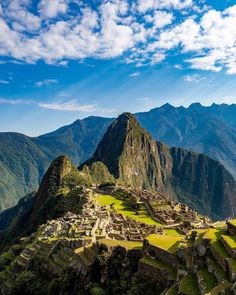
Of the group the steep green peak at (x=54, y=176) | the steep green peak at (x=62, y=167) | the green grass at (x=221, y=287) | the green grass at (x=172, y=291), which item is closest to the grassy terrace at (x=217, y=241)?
the green grass at (x=221, y=287)

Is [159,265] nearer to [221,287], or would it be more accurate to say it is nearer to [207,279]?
[207,279]

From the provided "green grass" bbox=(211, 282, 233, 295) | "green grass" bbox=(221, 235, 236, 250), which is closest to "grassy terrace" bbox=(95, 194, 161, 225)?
"green grass" bbox=(221, 235, 236, 250)

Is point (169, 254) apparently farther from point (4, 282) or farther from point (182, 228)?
point (182, 228)

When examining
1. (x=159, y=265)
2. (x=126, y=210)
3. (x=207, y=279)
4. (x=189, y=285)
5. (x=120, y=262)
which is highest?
(x=207, y=279)

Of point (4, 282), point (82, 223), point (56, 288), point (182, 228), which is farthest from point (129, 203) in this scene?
point (56, 288)

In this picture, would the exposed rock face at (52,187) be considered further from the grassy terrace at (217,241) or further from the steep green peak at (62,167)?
the grassy terrace at (217,241)

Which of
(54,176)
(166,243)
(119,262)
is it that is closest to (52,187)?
(54,176)
